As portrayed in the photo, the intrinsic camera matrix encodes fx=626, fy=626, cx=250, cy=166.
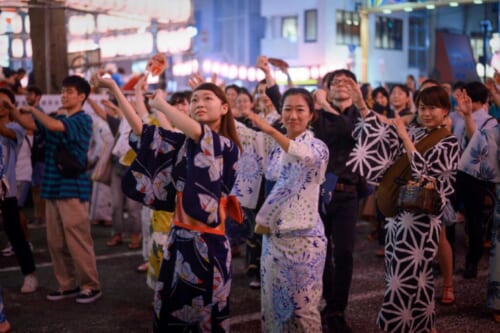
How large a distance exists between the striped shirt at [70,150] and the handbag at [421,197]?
3.13 meters

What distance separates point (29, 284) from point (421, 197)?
13.4ft

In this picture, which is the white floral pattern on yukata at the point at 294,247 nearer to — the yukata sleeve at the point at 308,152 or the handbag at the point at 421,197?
the yukata sleeve at the point at 308,152

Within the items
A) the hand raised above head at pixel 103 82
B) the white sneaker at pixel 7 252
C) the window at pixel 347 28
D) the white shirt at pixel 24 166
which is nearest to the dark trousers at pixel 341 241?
the hand raised above head at pixel 103 82

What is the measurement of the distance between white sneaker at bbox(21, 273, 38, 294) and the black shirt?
334 cm

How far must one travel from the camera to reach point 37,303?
6.14m

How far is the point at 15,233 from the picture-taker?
6.34 meters

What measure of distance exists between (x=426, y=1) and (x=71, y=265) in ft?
47.2

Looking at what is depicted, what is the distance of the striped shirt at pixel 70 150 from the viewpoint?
6113 mm

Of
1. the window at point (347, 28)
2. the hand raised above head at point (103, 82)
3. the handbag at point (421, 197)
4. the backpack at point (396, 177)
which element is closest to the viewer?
the hand raised above head at point (103, 82)

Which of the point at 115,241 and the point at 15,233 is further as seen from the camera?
the point at 115,241

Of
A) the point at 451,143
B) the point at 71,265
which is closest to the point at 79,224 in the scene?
the point at 71,265

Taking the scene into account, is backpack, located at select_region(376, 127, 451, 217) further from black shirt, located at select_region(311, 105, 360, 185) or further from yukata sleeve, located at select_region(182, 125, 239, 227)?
yukata sleeve, located at select_region(182, 125, 239, 227)

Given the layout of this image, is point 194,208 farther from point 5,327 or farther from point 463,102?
point 463,102

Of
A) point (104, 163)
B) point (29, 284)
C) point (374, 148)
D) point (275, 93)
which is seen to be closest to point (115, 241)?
point (104, 163)
